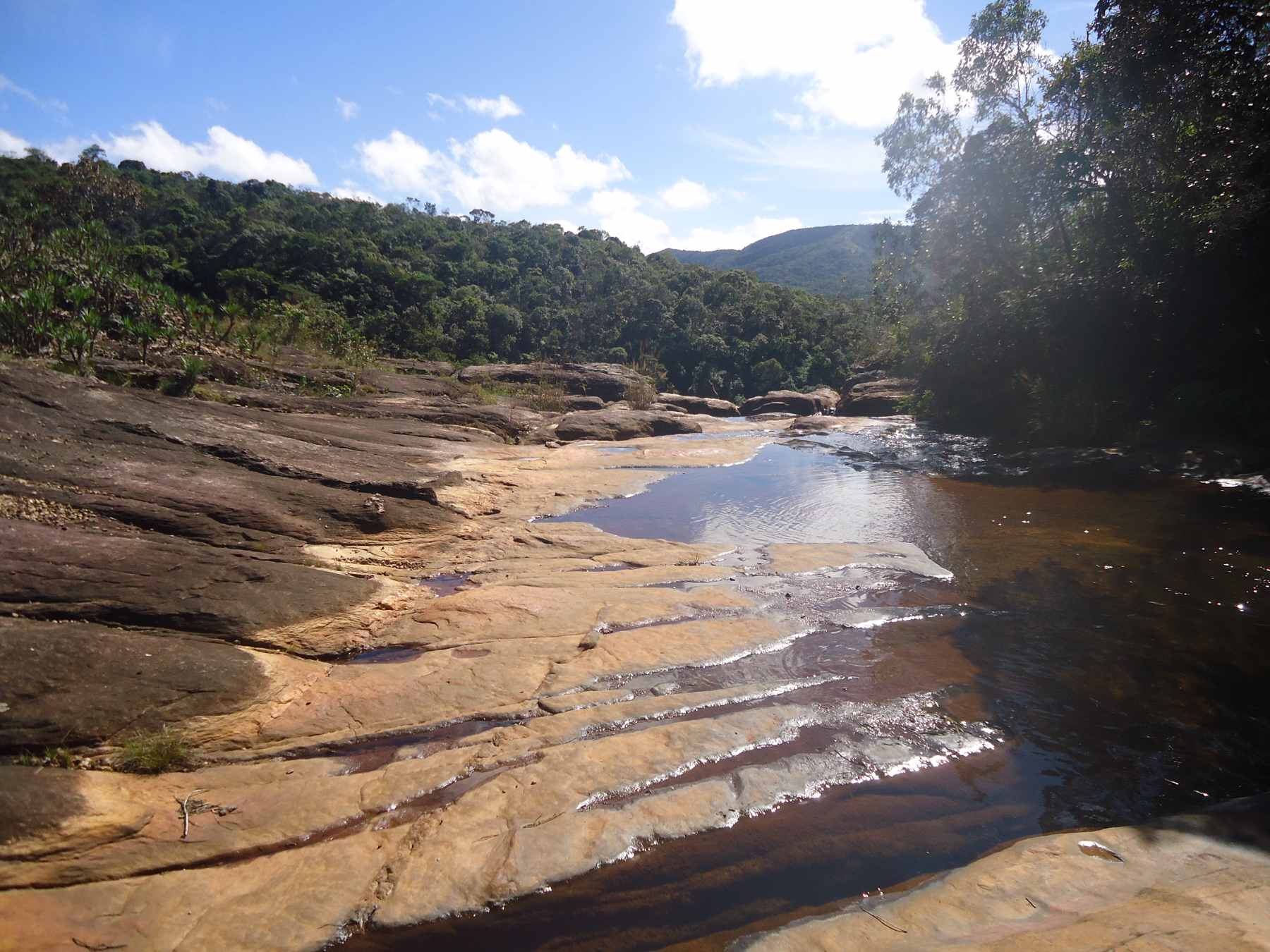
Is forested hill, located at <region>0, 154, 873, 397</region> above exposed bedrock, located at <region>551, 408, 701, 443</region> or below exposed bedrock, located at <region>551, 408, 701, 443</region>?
above

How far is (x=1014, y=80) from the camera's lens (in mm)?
19484

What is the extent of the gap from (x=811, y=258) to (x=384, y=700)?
4946 inches

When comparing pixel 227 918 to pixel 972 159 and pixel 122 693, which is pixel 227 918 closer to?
pixel 122 693

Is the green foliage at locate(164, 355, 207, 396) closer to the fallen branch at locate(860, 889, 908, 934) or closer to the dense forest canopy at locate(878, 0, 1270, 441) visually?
the fallen branch at locate(860, 889, 908, 934)

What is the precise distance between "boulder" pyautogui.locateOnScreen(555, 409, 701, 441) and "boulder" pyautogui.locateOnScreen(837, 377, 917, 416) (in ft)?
28.7

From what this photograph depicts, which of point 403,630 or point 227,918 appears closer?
point 227,918

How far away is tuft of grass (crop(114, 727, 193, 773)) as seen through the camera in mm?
3811

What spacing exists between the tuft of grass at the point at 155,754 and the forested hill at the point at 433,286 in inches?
930

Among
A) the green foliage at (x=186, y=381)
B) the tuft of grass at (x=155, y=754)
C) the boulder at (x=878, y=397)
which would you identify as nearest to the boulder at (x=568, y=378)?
the boulder at (x=878, y=397)

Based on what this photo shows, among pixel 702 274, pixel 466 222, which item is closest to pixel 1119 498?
pixel 702 274

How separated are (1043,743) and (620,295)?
46497 mm

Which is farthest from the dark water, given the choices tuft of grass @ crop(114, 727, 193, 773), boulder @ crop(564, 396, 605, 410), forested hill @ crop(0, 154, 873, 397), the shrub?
forested hill @ crop(0, 154, 873, 397)

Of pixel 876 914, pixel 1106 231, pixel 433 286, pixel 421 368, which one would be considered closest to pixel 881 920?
pixel 876 914

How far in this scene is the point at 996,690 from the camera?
521 centimetres
